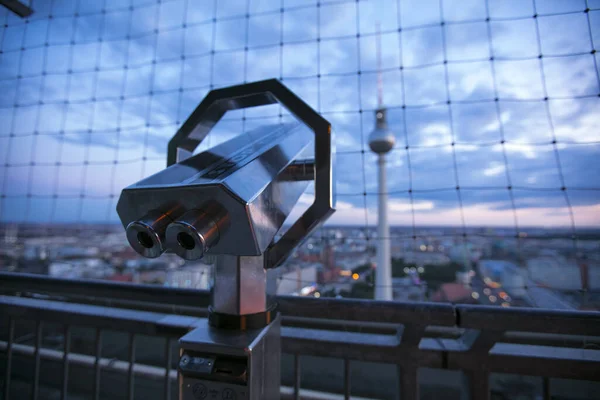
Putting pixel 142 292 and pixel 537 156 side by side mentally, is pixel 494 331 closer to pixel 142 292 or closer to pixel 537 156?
pixel 537 156

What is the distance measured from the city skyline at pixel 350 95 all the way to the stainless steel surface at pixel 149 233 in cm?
97

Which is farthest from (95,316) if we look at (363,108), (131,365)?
(363,108)

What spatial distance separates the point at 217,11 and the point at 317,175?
1.80 meters

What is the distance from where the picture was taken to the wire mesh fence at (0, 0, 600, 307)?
128 cm

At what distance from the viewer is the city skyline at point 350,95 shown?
131cm

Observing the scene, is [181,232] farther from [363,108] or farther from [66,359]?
[363,108]

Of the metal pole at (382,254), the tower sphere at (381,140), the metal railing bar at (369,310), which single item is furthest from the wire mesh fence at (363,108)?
the tower sphere at (381,140)

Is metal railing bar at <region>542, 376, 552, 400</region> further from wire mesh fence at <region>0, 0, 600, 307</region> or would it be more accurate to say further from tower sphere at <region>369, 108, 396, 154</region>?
tower sphere at <region>369, 108, 396, 154</region>

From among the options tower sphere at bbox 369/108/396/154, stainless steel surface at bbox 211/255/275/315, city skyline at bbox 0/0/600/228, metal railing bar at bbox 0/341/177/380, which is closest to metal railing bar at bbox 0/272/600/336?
metal railing bar at bbox 0/341/177/380

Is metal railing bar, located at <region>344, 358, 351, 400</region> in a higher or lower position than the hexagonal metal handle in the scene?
lower

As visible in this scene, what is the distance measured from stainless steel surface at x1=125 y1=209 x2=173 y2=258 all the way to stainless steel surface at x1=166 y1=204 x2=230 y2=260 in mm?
20

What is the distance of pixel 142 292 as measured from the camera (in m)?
1.03

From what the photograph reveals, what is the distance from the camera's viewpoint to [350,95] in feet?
5.49

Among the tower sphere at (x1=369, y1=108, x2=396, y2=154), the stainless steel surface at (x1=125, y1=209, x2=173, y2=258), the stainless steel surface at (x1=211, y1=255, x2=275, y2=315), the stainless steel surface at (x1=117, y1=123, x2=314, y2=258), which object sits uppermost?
the tower sphere at (x1=369, y1=108, x2=396, y2=154)
